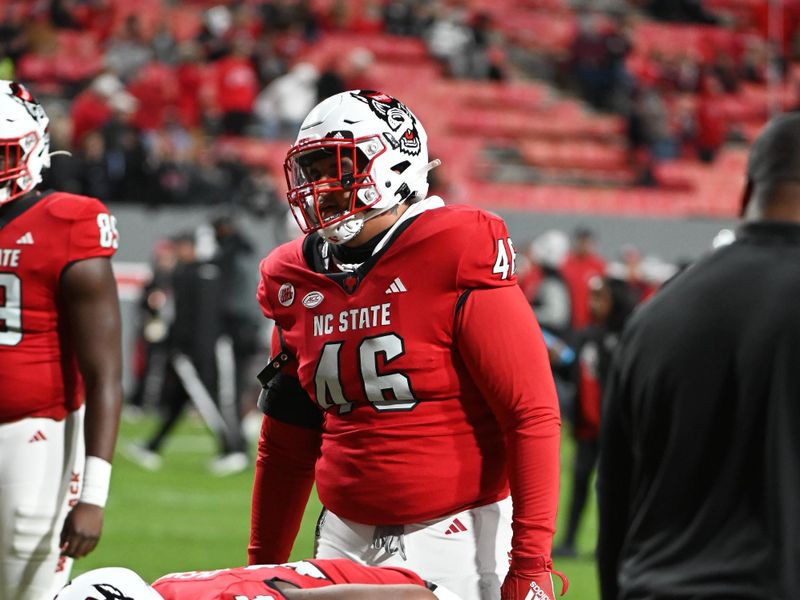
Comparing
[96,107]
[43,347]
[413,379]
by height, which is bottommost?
[96,107]

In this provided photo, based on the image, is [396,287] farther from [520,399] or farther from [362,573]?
[362,573]

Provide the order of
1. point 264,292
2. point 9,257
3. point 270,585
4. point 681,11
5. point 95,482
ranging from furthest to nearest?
1. point 681,11
2. point 9,257
3. point 95,482
4. point 264,292
5. point 270,585

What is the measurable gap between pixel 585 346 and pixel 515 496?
5212 mm

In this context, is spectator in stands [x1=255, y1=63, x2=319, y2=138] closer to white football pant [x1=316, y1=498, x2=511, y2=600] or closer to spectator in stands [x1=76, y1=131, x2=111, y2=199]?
spectator in stands [x1=76, y1=131, x2=111, y2=199]

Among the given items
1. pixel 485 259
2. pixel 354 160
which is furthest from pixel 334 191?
pixel 485 259

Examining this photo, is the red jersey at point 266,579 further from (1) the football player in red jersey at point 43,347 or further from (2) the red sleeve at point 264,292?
(1) the football player in red jersey at point 43,347

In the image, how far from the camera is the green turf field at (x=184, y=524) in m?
6.92

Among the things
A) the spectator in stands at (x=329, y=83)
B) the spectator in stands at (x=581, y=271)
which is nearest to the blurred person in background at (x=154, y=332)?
the spectator in stands at (x=329, y=83)

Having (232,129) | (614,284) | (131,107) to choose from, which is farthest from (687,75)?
(614,284)

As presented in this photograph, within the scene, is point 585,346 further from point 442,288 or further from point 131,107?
point 131,107

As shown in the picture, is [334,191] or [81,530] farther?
[81,530]

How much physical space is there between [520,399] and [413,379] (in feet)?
0.75

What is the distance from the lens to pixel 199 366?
34.7 ft

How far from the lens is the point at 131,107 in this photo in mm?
15039
